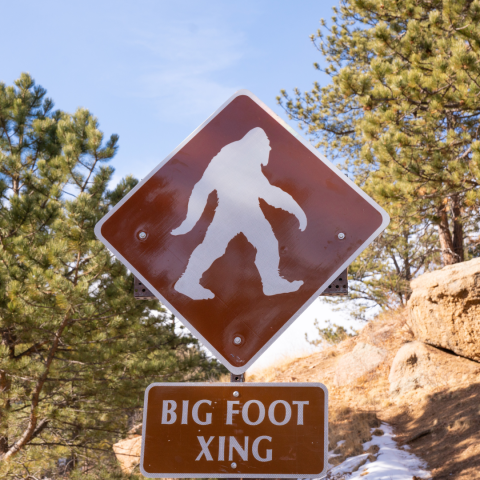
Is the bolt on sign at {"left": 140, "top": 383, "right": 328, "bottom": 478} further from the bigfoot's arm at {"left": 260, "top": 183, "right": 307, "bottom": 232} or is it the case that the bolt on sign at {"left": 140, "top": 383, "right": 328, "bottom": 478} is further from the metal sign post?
the bigfoot's arm at {"left": 260, "top": 183, "right": 307, "bottom": 232}

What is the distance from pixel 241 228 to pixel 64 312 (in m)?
6.27

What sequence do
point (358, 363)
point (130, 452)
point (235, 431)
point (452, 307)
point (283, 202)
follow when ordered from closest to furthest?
point (235, 431)
point (283, 202)
point (452, 307)
point (130, 452)
point (358, 363)

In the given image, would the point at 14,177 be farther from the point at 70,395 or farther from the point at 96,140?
the point at 70,395

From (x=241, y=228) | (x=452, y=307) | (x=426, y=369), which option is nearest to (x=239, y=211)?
(x=241, y=228)

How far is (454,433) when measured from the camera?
21.7 feet

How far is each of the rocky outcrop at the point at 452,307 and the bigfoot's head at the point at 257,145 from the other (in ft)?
23.8

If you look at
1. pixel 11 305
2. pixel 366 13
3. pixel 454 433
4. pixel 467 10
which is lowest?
pixel 454 433

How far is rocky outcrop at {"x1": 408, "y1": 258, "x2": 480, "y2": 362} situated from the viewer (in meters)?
7.82

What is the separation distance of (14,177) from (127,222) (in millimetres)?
8122

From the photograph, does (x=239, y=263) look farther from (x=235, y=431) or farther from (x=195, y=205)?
(x=235, y=431)

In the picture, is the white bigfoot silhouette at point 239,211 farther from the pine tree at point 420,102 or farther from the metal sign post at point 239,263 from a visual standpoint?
the pine tree at point 420,102

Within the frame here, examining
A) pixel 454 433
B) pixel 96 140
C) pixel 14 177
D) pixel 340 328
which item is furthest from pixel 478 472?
pixel 340 328

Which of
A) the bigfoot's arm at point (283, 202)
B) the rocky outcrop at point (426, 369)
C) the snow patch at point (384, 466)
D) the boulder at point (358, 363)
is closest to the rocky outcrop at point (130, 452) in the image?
the snow patch at point (384, 466)

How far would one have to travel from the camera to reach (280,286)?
1.46m
